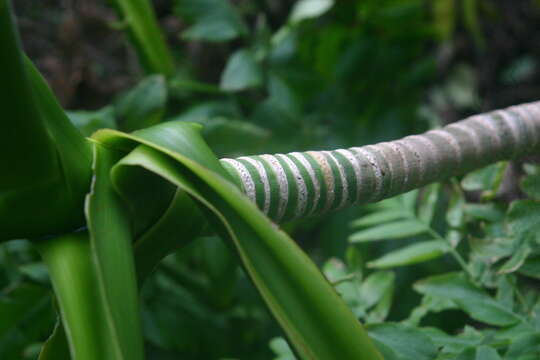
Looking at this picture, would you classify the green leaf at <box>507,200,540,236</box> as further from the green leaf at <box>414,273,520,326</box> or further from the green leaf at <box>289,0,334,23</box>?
the green leaf at <box>289,0,334,23</box>

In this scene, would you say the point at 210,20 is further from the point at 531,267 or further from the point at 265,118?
the point at 531,267

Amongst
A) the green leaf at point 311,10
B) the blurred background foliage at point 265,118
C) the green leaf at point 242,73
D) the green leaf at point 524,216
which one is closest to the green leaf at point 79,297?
the blurred background foliage at point 265,118

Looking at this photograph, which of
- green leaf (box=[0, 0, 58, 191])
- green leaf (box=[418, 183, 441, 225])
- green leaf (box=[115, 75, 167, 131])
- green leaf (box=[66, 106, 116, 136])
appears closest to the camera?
green leaf (box=[0, 0, 58, 191])

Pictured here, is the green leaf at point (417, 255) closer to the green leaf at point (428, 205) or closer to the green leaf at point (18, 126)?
the green leaf at point (428, 205)

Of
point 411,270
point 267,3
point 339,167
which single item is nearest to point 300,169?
point 339,167

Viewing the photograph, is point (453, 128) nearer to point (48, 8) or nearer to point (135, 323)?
point (135, 323)

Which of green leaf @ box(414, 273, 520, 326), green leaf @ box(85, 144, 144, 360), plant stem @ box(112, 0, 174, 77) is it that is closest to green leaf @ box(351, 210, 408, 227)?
green leaf @ box(414, 273, 520, 326)

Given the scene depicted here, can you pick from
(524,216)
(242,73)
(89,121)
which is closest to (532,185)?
(524,216)
